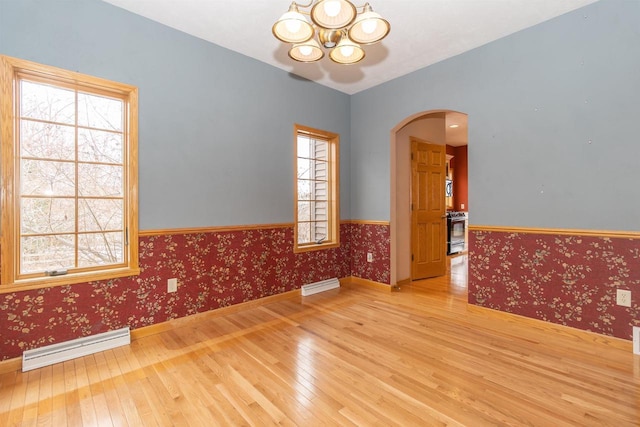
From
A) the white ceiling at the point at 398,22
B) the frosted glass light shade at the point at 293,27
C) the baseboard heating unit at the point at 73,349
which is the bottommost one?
the baseboard heating unit at the point at 73,349

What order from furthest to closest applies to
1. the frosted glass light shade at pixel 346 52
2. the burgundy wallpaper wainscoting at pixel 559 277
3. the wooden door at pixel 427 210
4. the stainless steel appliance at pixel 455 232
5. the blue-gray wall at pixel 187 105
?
the stainless steel appliance at pixel 455 232, the wooden door at pixel 427 210, the burgundy wallpaper wainscoting at pixel 559 277, the blue-gray wall at pixel 187 105, the frosted glass light shade at pixel 346 52

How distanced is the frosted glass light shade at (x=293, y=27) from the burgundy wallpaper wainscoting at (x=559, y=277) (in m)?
2.64

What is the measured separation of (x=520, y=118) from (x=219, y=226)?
10.6 ft

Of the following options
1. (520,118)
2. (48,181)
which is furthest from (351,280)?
(48,181)

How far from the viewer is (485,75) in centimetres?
320

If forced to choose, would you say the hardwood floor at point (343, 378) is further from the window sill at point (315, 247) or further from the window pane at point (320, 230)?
the window pane at point (320, 230)

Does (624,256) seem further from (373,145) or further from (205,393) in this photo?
(205,393)

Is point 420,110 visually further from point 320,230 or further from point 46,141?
point 46,141

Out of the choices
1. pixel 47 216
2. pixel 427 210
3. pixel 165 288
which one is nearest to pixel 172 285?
pixel 165 288

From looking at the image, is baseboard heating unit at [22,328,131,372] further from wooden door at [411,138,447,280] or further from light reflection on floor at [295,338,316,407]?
wooden door at [411,138,447,280]

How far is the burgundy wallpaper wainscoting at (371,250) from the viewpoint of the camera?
13.7 feet

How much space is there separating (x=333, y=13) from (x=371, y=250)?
3174mm

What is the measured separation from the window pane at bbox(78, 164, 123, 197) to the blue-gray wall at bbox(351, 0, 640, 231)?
3.49 m

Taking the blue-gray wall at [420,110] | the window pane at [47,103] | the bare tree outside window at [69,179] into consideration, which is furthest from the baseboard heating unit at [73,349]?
the window pane at [47,103]
